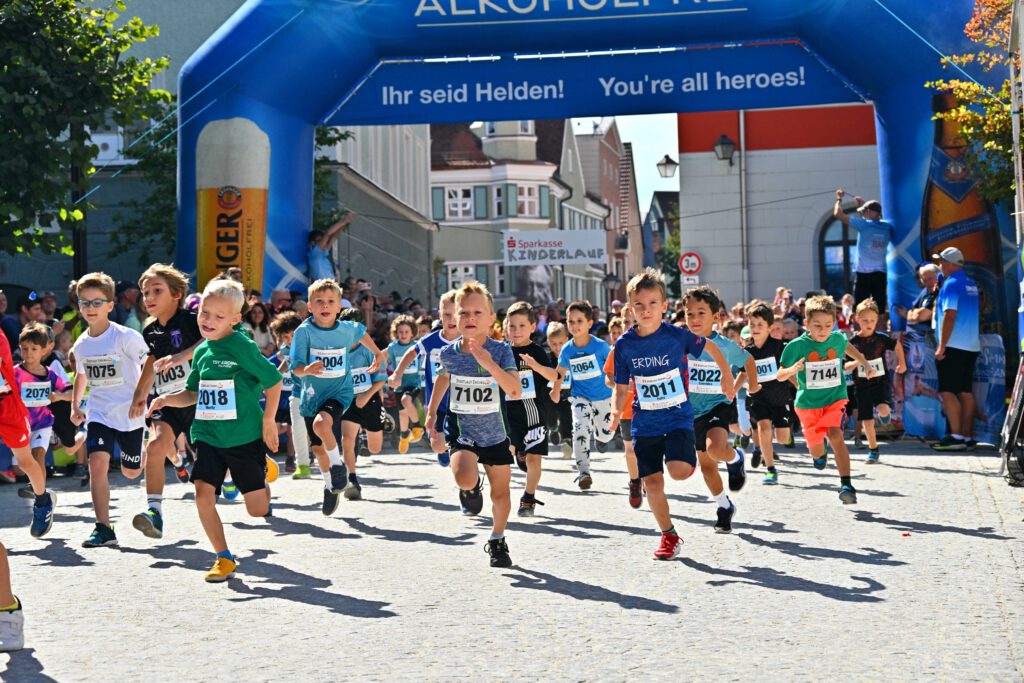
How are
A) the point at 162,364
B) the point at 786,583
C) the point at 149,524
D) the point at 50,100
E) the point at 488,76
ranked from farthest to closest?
the point at 488,76
the point at 50,100
the point at 162,364
the point at 149,524
the point at 786,583

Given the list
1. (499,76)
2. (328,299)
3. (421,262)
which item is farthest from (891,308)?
(421,262)

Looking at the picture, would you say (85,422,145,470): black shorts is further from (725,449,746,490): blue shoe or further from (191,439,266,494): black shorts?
(725,449,746,490): blue shoe

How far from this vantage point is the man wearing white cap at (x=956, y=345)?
15742mm

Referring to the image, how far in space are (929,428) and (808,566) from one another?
984 centimetres

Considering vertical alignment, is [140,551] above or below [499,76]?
below

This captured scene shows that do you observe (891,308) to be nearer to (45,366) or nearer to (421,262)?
(45,366)

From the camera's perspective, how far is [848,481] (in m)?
11.1

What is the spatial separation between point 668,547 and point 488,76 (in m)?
10.8

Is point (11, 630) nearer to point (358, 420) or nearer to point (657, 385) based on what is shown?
point (657, 385)

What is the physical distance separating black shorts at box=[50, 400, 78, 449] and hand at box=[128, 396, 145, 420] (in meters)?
4.85

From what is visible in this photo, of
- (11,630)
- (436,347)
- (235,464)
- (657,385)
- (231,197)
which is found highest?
(231,197)

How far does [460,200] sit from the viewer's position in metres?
75.1

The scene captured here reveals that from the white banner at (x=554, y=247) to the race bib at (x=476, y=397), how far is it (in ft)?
55.5

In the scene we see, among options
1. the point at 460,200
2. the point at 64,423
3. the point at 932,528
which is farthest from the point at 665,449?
the point at 460,200
